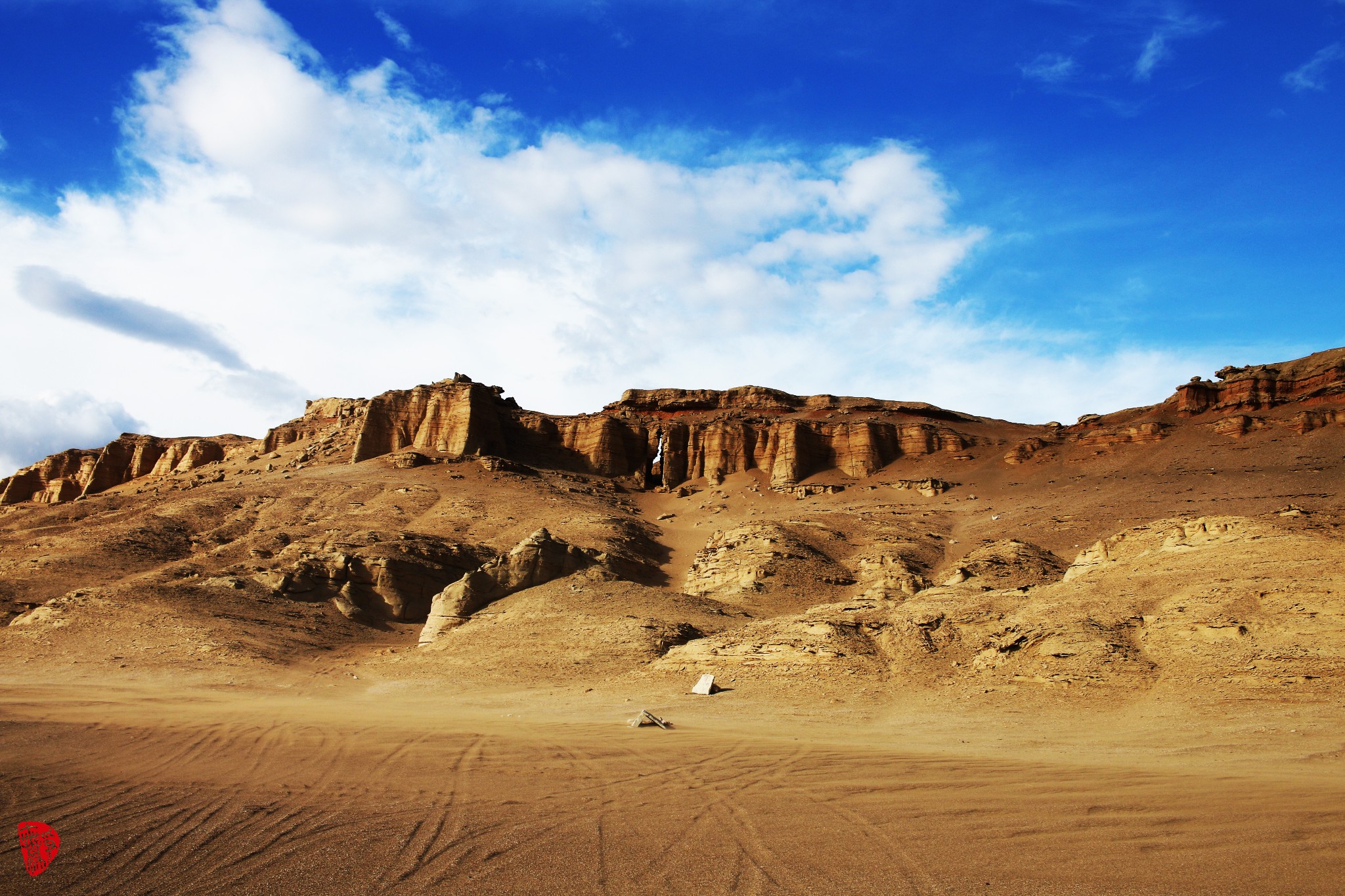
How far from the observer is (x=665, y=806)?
8.46 m

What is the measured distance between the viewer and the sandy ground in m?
6.30

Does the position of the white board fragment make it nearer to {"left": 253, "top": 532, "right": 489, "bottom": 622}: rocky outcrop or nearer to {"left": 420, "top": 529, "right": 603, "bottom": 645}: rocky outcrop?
{"left": 420, "top": 529, "right": 603, "bottom": 645}: rocky outcrop

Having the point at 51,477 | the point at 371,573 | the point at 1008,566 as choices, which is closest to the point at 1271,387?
the point at 1008,566

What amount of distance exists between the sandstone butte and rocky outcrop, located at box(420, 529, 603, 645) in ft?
90.4

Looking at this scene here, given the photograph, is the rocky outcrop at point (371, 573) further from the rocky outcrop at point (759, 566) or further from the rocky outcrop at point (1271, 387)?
the rocky outcrop at point (1271, 387)

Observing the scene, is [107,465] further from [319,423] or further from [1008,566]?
[1008,566]

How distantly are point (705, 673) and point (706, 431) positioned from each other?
1897 inches

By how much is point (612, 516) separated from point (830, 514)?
1408cm

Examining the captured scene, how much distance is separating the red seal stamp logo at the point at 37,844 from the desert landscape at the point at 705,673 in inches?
4.0

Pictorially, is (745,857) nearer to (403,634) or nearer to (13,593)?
(403,634)

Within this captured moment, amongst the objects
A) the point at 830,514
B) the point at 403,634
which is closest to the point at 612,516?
the point at 830,514

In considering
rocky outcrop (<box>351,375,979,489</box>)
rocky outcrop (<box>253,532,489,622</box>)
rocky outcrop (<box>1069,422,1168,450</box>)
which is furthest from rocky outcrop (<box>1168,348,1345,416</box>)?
rocky outcrop (<box>253,532,489,622</box>)

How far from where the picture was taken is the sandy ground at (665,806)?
6297 mm

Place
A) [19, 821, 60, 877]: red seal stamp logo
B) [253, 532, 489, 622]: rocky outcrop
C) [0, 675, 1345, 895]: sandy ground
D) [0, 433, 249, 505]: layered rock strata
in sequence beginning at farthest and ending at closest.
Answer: [0, 433, 249, 505]: layered rock strata, [253, 532, 489, 622]: rocky outcrop, [0, 675, 1345, 895]: sandy ground, [19, 821, 60, 877]: red seal stamp logo
